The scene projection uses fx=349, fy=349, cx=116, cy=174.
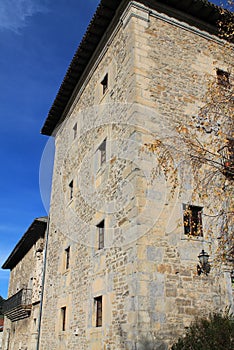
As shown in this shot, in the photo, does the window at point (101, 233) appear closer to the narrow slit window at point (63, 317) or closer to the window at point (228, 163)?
the narrow slit window at point (63, 317)

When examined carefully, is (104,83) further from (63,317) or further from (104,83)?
(63,317)

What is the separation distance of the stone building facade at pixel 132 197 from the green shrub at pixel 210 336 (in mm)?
258

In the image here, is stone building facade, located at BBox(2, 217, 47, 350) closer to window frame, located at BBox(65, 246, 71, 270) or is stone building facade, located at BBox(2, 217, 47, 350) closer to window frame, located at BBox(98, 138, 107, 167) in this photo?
window frame, located at BBox(65, 246, 71, 270)

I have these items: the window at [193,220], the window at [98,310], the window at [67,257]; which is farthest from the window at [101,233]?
the window at [67,257]

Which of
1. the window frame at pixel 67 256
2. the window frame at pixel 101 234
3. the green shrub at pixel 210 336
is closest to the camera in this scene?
the green shrub at pixel 210 336

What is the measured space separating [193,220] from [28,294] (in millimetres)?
11466

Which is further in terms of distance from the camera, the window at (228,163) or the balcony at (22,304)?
the balcony at (22,304)

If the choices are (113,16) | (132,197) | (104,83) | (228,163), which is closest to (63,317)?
(132,197)

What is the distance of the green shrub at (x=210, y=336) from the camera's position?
5.95 meters

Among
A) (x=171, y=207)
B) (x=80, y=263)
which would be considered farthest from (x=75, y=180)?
(x=171, y=207)

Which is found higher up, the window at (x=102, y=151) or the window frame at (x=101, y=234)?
the window at (x=102, y=151)

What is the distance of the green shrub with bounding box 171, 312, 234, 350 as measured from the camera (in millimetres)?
5953

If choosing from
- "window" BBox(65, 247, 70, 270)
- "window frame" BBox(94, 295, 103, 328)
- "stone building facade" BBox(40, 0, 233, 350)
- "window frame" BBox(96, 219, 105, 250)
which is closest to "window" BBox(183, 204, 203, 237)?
"stone building facade" BBox(40, 0, 233, 350)

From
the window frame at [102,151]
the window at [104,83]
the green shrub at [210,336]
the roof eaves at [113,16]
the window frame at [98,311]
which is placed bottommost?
the green shrub at [210,336]
